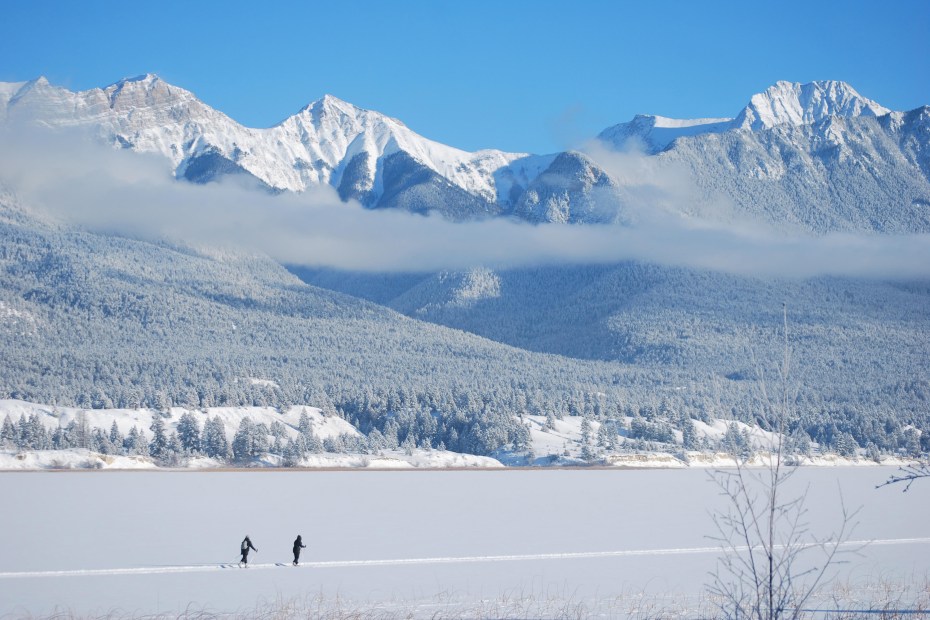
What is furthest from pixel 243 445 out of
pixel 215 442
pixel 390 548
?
pixel 390 548

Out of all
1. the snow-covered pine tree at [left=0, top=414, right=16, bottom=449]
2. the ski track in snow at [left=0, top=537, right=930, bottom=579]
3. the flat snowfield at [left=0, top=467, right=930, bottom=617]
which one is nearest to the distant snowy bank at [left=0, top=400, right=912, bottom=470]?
the snow-covered pine tree at [left=0, top=414, right=16, bottom=449]

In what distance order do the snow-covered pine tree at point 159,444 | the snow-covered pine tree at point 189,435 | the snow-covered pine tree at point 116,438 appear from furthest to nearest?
the snow-covered pine tree at point 189,435, the snow-covered pine tree at point 159,444, the snow-covered pine tree at point 116,438

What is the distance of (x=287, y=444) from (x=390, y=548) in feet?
320

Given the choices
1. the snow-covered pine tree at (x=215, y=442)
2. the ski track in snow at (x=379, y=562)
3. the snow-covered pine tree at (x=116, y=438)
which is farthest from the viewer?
the snow-covered pine tree at (x=215, y=442)

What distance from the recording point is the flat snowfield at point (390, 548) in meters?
33.1

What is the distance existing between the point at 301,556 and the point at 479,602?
14.2 m

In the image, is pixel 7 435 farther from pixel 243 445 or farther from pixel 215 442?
pixel 243 445

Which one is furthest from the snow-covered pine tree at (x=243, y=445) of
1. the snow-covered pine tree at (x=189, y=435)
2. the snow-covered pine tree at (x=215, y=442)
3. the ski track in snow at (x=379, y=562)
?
the ski track in snow at (x=379, y=562)

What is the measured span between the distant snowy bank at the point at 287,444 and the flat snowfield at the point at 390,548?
39.7m

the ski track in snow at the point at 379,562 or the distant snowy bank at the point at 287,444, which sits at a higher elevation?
the distant snowy bank at the point at 287,444

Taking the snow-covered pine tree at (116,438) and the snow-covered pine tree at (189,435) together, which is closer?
the snow-covered pine tree at (116,438)

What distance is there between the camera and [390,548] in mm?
47375

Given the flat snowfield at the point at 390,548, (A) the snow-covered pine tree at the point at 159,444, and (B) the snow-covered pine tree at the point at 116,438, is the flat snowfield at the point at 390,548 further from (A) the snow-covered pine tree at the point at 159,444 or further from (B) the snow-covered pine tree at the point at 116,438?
(A) the snow-covered pine tree at the point at 159,444

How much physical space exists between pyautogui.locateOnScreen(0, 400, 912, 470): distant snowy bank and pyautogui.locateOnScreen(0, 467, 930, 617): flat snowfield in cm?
3972
